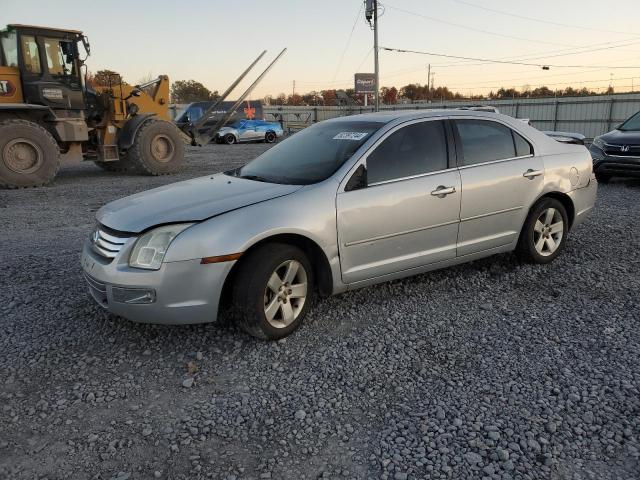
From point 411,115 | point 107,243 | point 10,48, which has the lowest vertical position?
point 107,243

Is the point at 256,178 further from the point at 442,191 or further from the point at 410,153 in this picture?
the point at 442,191

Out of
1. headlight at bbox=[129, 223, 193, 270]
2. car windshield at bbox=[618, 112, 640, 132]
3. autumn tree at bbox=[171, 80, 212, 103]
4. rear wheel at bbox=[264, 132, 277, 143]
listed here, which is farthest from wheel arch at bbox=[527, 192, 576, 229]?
autumn tree at bbox=[171, 80, 212, 103]

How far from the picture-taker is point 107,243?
3.61 m

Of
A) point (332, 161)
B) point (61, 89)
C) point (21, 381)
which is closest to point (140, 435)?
point (21, 381)

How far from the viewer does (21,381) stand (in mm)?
3215

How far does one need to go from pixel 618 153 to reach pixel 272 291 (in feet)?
30.4

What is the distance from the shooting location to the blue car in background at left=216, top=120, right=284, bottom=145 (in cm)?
2891

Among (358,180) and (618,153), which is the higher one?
(358,180)

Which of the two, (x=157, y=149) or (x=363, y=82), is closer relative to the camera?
(x=157, y=149)

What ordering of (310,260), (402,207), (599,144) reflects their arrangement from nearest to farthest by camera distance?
(310,260)
(402,207)
(599,144)

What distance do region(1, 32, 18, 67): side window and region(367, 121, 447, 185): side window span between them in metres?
10.2

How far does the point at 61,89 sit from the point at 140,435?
1089 cm

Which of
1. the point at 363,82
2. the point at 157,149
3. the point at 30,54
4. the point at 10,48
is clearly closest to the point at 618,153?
the point at 157,149

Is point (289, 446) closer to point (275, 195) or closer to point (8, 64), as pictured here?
point (275, 195)
